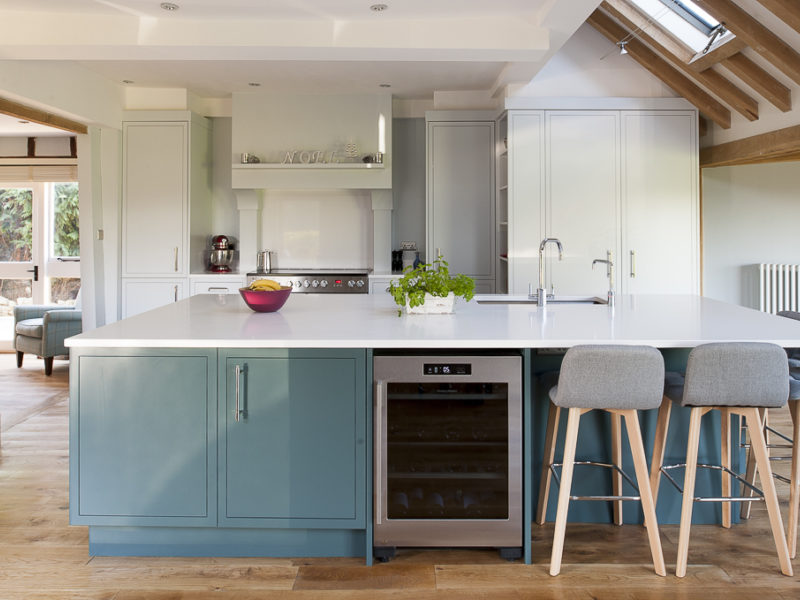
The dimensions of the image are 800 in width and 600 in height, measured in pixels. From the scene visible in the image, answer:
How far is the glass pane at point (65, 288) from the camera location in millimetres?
8094

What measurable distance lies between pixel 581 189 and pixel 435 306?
2.79m

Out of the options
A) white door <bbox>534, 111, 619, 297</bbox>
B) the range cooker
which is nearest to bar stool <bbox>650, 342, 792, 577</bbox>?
white door <bbox>534, 111, 619, 297</bbox>

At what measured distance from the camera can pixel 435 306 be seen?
361cm

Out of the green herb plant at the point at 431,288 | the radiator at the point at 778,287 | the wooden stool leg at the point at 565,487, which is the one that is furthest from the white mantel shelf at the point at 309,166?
the wooden stool leg at the point at 565,487

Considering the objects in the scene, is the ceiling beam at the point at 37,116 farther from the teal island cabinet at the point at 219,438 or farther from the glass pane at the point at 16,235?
the teal island cabinet at the point at 219,438

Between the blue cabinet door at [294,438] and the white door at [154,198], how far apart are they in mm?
3788

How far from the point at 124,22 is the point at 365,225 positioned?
2924mm

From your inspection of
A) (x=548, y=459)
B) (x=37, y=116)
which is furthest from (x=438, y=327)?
(x=37, y=116)

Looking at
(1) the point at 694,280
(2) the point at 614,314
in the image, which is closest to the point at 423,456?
(2) the point at 614,314

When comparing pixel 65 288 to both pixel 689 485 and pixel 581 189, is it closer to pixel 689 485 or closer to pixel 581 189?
pixel 581 189

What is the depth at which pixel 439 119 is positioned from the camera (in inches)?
251

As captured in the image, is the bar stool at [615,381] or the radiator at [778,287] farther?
the radiator at [778,287]

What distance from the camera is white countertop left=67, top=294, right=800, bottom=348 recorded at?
9.22 ft

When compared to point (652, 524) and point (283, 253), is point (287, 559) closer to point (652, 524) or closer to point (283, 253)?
point (652, 524)
